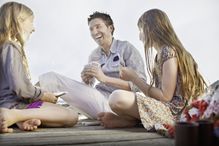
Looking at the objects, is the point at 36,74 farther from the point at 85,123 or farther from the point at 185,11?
the point at 185,11

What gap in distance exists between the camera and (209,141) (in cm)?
98

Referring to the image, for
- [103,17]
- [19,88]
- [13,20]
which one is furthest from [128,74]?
[103,17]

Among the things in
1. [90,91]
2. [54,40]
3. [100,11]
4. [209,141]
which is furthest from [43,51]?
[209,141]

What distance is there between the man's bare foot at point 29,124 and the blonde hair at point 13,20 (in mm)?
249

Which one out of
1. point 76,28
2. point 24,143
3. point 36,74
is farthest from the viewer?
point 76,28

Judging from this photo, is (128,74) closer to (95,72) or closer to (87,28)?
(95,72)

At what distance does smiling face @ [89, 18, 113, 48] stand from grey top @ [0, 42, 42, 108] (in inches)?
29.1

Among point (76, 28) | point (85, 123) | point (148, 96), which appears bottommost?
point (85, 123)

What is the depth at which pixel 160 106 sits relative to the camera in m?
1.66

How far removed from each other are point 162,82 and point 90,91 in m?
0.46

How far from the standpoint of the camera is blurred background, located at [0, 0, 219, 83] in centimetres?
244

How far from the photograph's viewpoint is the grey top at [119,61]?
2205 millimetres

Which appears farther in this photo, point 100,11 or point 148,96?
point 100,11

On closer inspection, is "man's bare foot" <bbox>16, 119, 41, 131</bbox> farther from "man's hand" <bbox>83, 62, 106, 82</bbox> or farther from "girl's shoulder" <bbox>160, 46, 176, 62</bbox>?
"girl's shoulder" <bbox>160, 46, 176, 62</bbox>
